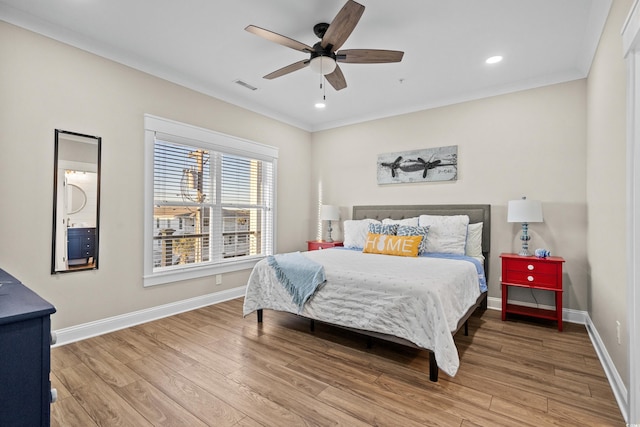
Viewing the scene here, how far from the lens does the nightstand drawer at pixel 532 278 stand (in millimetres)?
3223

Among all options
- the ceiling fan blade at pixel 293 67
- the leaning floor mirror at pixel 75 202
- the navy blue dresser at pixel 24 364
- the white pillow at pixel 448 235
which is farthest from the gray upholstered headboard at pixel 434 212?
the navy blue dresser at pixel 24 364

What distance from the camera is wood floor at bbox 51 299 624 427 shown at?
1.83m

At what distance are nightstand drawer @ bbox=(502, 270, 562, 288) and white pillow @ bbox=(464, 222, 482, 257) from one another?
1.39 feet

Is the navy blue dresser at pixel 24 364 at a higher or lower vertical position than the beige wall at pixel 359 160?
Answer: lower

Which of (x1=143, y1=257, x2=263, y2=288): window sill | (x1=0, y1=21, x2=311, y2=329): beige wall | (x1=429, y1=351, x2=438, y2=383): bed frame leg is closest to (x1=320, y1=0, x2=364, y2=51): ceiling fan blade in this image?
(x1=0, y1=21, x2=311, y2=329): beige wall

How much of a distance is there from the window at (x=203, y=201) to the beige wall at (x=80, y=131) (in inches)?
5.7

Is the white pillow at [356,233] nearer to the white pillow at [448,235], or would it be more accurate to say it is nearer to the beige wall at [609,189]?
the white pillow at [448,235]

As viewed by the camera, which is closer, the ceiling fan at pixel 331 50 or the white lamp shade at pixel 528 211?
the ceiling fan at pixel 331 50

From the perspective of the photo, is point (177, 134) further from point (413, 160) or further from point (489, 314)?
point (489, 314)

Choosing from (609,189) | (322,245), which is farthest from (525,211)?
(322,245)

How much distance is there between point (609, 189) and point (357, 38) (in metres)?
2.35

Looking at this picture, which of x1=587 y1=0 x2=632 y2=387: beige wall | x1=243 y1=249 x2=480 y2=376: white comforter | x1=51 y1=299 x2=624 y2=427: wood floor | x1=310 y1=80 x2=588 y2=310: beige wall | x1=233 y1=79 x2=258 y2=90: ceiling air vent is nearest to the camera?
x1=51 y1=299 x2=624 y2=427: wood floor

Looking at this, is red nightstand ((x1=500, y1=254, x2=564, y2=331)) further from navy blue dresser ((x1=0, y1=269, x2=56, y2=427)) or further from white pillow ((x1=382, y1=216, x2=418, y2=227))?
navy blue dresser ((x1=0, y1=269, x2=56, y2=427))

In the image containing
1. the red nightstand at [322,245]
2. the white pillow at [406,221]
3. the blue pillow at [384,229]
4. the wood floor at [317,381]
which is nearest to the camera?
the wood floor at [317,381]
